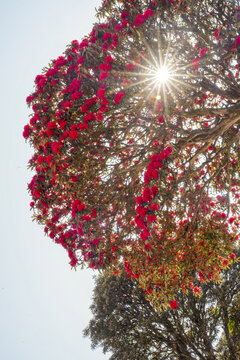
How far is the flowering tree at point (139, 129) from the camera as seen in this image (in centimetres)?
460

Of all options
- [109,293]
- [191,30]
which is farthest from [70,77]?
[109,293]

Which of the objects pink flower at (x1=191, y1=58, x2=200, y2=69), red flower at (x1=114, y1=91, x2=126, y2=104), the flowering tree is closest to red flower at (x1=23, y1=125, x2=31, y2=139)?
the flowering tree

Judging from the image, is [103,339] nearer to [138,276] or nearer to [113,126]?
[138,276]

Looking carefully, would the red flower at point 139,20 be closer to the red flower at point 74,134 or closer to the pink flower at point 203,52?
the pink flower at point 203,52

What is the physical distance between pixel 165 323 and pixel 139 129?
32.1ft

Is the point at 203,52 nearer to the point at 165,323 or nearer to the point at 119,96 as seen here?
the point at 119,96

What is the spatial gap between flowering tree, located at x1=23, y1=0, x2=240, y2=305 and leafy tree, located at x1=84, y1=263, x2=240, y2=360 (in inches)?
273

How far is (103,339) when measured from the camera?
11695 millimetres

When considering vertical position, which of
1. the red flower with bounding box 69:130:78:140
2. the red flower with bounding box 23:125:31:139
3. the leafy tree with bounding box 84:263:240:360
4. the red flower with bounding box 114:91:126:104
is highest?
the red flower with bounding box 23:125:31:139

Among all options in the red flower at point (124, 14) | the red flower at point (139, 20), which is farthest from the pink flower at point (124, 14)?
the red flower at point (139, 20)

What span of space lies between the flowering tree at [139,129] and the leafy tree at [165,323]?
6942 millimetres

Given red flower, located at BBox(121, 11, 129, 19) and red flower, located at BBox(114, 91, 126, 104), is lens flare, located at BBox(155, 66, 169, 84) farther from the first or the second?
red flower, located at BBox(121, 11, 129, 19)

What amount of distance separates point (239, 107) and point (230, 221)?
3.55 m

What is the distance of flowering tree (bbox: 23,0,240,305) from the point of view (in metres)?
4.60
